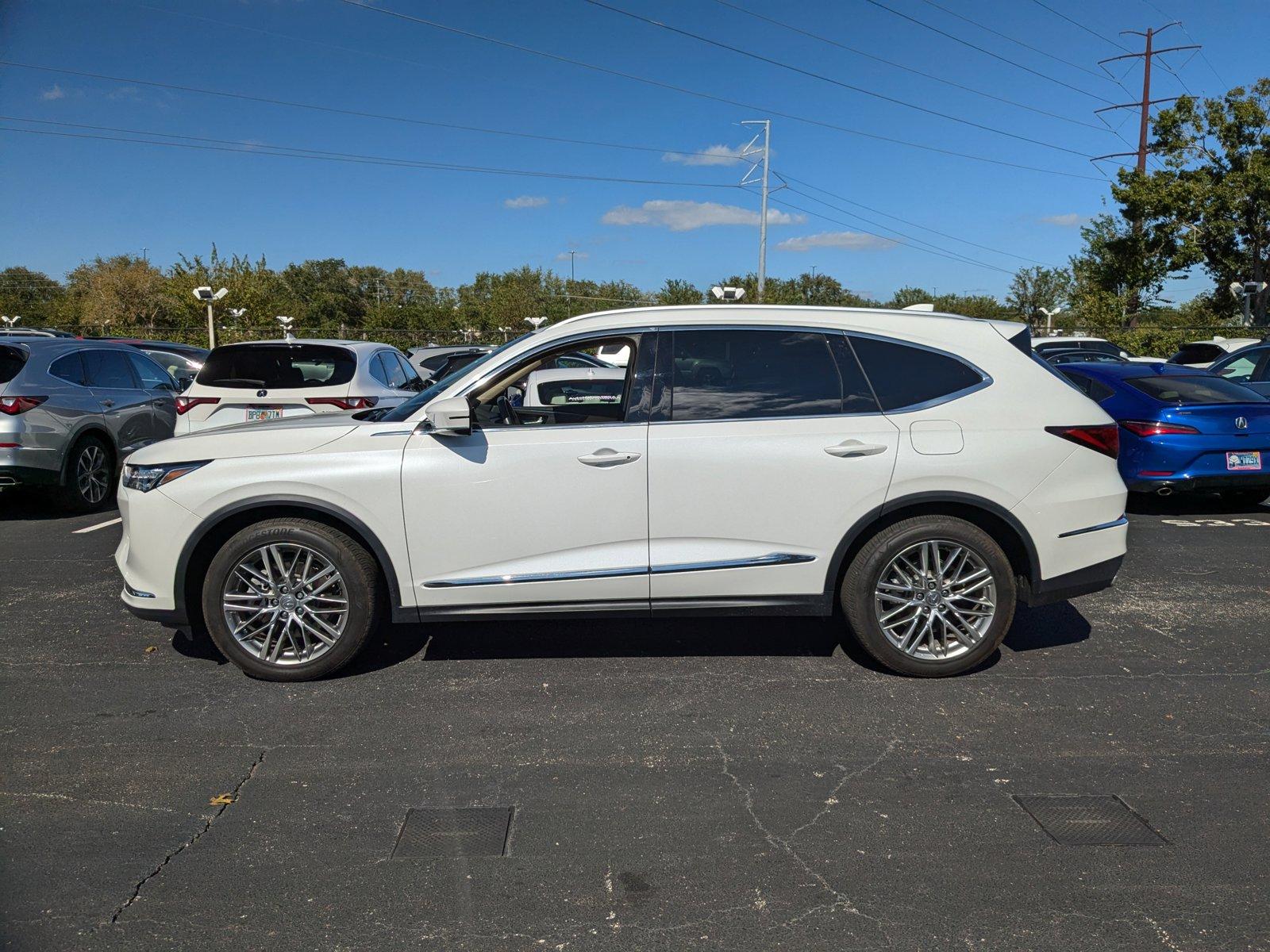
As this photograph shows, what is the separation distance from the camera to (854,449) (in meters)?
4.67

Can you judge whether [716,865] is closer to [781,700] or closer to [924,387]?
[781,700]

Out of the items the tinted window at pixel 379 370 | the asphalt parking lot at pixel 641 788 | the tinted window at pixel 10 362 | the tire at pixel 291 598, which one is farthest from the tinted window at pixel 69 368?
the tire at pixel 291 598

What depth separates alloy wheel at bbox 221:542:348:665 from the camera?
4703mm

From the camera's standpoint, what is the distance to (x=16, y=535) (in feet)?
28.2

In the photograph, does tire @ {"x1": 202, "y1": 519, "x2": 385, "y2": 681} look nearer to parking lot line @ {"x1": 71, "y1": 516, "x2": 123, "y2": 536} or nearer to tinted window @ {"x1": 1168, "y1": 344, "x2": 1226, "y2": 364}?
parking lot line @ {"x1": 71, "y1": 516, "x2": 123, "y2": 536}

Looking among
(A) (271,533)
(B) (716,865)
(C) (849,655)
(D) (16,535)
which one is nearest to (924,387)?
(C) (849,655)

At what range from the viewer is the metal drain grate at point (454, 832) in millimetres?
3254

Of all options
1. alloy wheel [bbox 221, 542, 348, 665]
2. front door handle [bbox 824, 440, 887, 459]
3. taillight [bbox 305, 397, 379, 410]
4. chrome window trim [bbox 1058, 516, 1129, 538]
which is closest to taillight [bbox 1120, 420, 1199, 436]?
chrome window trim [bbox 1058, 516, 1129, 538]

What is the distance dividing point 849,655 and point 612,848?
7.71 ft

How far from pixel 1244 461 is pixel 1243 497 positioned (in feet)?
4.93

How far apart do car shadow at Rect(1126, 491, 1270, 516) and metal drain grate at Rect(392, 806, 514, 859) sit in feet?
26.8

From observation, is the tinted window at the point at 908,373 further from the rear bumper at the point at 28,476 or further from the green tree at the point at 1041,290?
the green tree at the point at 1041,290

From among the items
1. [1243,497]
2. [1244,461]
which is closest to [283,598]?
[1244,461]

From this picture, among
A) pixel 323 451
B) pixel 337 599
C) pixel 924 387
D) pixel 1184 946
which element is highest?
pixel 924 387
